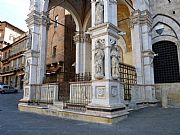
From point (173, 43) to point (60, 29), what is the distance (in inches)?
504

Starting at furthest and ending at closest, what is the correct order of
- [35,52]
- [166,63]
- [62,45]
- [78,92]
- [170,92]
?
[62,45]
[166,63]
[170,92]
[35,52]
[78,92]

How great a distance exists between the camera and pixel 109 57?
21.4ft

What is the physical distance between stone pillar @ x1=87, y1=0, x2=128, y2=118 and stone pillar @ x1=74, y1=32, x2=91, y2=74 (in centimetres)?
811

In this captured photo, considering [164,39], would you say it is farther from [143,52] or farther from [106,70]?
[106,70]

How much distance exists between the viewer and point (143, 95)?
1005cm

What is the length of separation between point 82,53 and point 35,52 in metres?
5.85

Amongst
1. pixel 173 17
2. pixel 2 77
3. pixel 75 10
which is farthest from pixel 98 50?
pixel 2 77

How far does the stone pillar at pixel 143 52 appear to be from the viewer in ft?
33.3

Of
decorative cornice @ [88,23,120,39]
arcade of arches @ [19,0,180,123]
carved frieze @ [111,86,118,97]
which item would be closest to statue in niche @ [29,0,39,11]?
arcade of arches @ [19,0,180,123]

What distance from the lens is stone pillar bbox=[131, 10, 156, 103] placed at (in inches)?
400

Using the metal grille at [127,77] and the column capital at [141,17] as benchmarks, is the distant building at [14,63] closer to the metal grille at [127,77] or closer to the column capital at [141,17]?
the column capital at [141,17]

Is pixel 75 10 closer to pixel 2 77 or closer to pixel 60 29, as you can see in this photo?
pixel 60 29

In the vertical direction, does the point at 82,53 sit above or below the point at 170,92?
above

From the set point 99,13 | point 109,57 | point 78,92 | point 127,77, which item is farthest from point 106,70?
point 127,77
